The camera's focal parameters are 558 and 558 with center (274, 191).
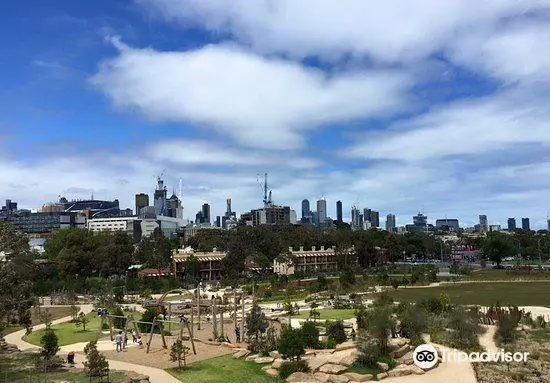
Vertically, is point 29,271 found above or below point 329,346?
above

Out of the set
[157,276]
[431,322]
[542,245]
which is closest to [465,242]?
[542,245]

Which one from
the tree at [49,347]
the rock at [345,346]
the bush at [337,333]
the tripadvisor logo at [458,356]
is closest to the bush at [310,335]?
the rock at [345,346]

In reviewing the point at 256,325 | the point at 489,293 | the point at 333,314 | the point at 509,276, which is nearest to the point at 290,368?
the point at 256,325

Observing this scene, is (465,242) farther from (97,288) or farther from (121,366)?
(121,366)

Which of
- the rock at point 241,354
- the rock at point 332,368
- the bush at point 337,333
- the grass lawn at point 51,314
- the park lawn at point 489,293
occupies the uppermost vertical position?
the bush at point 337,333

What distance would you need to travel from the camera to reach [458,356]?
1097 inches

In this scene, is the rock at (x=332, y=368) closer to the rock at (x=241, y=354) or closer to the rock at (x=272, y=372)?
the rock at (x=272, y=372)

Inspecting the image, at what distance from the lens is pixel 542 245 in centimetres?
12362

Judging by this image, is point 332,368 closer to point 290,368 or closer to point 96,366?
point 290,368

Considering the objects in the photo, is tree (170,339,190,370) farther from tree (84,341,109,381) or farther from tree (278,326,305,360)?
tree (278,326,305,360)

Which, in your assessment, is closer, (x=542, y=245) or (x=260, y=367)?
(x=260, y=367)

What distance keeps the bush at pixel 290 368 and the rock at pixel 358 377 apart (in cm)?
209

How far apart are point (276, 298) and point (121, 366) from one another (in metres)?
36.5

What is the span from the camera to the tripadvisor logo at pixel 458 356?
87.5 ft
